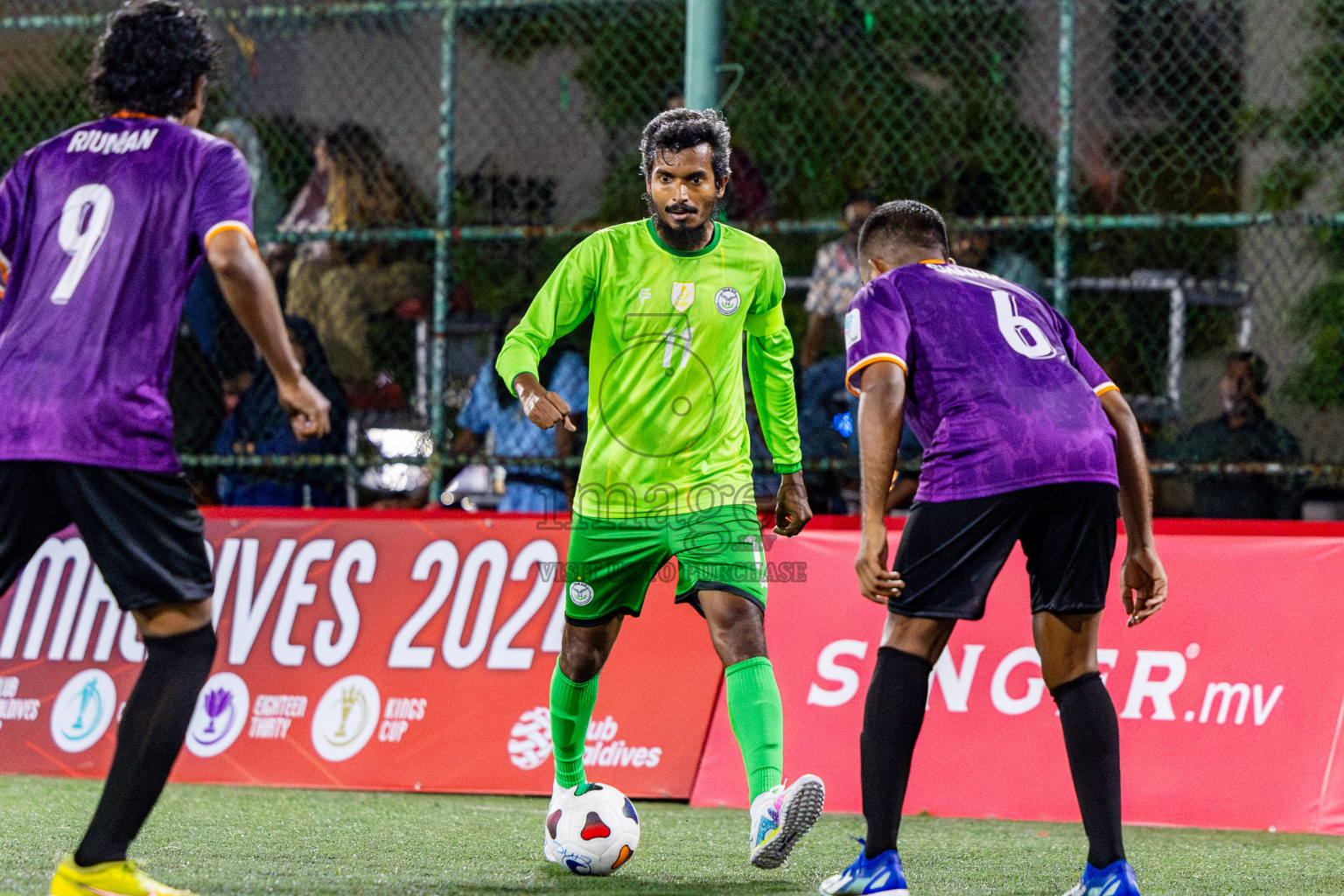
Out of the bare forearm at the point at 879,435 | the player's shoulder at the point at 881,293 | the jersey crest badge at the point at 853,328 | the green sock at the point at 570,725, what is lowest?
the green sock at the point at 570,725

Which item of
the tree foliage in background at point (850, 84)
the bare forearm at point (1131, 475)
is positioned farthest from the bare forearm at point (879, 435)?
the tree foliage in background at point (850, 84)

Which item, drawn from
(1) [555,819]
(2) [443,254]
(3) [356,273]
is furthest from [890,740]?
(3) [356,273]

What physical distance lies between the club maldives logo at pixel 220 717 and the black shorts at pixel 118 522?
3.14 meters

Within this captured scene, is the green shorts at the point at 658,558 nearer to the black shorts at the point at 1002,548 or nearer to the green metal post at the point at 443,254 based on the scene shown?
the black shorts at the point at 1002,548

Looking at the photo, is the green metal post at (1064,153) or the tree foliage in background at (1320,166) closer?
the green metal post at (1064,153)

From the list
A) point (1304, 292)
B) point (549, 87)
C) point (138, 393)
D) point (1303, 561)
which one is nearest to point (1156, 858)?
point (1303, 561)

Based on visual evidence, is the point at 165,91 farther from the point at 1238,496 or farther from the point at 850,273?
the point at 1238,496

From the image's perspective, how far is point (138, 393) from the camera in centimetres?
336

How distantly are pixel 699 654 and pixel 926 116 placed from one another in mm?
3669

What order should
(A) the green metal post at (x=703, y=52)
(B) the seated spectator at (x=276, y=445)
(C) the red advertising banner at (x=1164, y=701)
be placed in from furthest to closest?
1. (B) the seated spectator at (x=276, y=445)
2. (A) the green metal post at (x=703, y=52)
3. (C) the red advertising banner at (x=1164, y=701)

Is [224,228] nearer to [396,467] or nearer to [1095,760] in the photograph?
[1095,760]

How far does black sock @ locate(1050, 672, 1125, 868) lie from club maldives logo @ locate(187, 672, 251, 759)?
3.92 m

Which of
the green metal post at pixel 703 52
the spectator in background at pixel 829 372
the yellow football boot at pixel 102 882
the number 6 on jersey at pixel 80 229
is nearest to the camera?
the yellow football boot at pixel 102 882

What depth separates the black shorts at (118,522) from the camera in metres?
3.32
